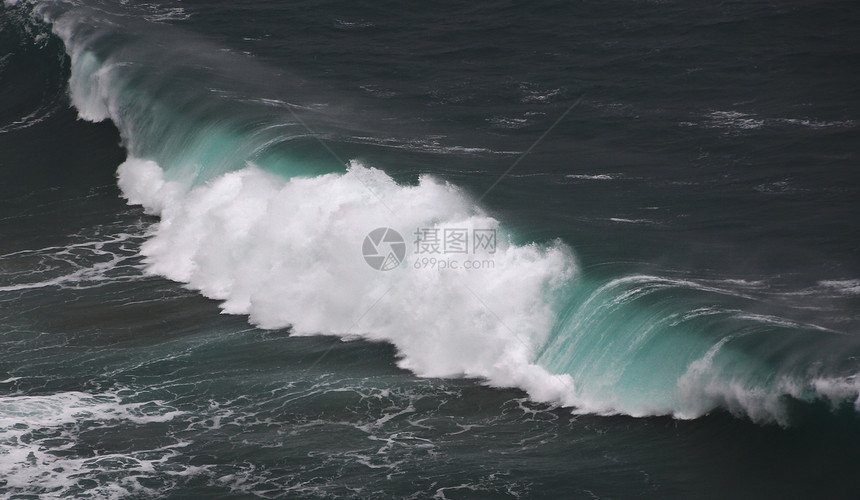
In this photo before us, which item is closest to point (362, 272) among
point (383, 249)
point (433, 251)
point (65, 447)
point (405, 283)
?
point (383, 249)

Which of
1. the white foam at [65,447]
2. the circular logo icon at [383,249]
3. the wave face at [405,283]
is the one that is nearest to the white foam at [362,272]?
the wave face at [405,283]

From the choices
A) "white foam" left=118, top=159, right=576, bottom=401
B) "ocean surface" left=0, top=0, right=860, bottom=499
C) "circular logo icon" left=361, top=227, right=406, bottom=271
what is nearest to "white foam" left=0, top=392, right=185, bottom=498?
"ocean surface" left=0, top=0, right=860, bottom=499

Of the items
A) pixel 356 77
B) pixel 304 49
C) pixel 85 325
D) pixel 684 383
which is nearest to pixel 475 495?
pixel 684 383

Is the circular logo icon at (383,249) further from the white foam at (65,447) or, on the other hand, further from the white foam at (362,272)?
the white foam at (65,447)

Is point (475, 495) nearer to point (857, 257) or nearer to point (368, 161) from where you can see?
point (857, 257)

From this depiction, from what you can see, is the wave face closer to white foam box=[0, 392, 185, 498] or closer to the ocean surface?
the ocean surface
